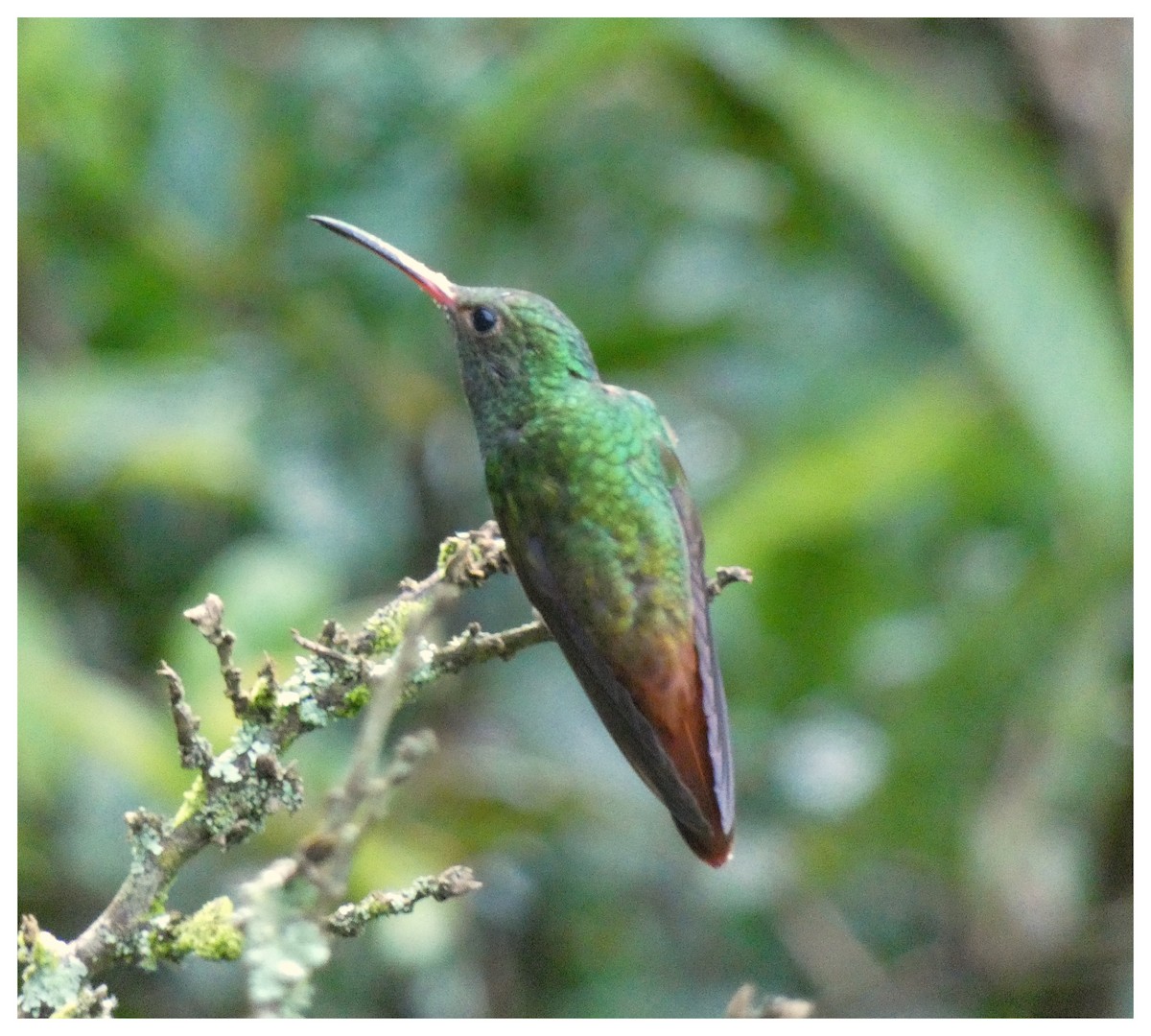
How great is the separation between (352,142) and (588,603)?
2.69 m

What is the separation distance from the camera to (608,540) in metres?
1.44

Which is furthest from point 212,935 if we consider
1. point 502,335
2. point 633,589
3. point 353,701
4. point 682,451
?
point 682,451

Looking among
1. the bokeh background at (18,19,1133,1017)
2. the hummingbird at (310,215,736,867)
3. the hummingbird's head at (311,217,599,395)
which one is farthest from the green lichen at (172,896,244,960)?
the bokeh background at (18,19,1133,1017)

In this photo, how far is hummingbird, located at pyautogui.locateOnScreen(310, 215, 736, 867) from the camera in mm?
1300

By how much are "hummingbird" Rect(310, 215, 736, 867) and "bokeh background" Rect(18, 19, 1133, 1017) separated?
1.60 meters

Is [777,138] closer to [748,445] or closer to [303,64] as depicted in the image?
[748,445]

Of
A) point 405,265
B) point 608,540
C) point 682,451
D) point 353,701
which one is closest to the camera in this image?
point 353,701

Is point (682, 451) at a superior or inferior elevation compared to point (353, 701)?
superior

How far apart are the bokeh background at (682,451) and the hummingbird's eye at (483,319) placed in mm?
1551

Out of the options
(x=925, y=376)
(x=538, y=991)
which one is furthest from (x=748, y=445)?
(x=538, y=991)

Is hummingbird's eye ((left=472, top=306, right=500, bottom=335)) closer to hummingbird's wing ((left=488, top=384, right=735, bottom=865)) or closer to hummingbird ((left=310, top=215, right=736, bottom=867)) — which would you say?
hummingbird ((left=310, top=215, right=736, bottom=867))

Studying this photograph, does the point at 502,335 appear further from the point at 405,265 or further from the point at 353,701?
the point at 353,701

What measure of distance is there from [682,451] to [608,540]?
8.40ft

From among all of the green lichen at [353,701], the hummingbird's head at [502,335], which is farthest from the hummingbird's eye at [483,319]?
the green lichen at [353,701]
